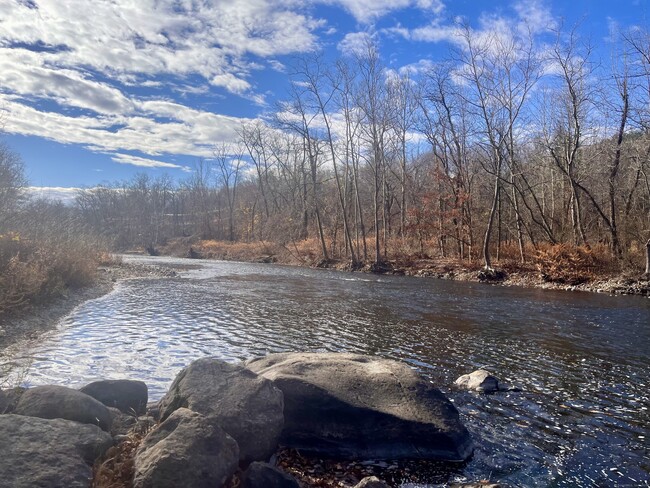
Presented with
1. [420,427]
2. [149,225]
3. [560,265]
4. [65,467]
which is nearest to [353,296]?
[560,265]

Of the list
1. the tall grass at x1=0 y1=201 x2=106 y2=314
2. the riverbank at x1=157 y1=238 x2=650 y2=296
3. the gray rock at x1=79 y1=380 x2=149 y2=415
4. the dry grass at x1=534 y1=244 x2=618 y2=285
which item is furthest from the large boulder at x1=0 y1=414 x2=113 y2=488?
the dry grass at x1=534 y1=244 x2=618 y2=285

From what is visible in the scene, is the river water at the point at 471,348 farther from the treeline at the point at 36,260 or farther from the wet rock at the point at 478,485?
the treeline at the point at 36,260

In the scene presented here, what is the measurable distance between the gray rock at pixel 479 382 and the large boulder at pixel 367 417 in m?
1.86

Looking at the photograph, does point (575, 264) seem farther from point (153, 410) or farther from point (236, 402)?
point (153, 410)

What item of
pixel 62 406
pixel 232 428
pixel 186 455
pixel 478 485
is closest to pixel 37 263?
pixel 62 406

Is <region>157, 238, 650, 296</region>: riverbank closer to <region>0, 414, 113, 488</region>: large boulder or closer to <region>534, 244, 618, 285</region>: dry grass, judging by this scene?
<region>534, 244, 618, 285</region>: dry grass

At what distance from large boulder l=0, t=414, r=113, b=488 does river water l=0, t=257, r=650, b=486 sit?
2.90 metres

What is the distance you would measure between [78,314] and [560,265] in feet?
75.4

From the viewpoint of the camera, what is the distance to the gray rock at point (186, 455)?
13.1 feet

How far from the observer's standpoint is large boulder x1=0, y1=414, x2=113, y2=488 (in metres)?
3.83

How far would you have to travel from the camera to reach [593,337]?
40.1ft

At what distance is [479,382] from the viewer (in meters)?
7.95

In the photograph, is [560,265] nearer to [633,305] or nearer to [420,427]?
[633,305]

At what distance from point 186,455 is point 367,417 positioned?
246 cm
